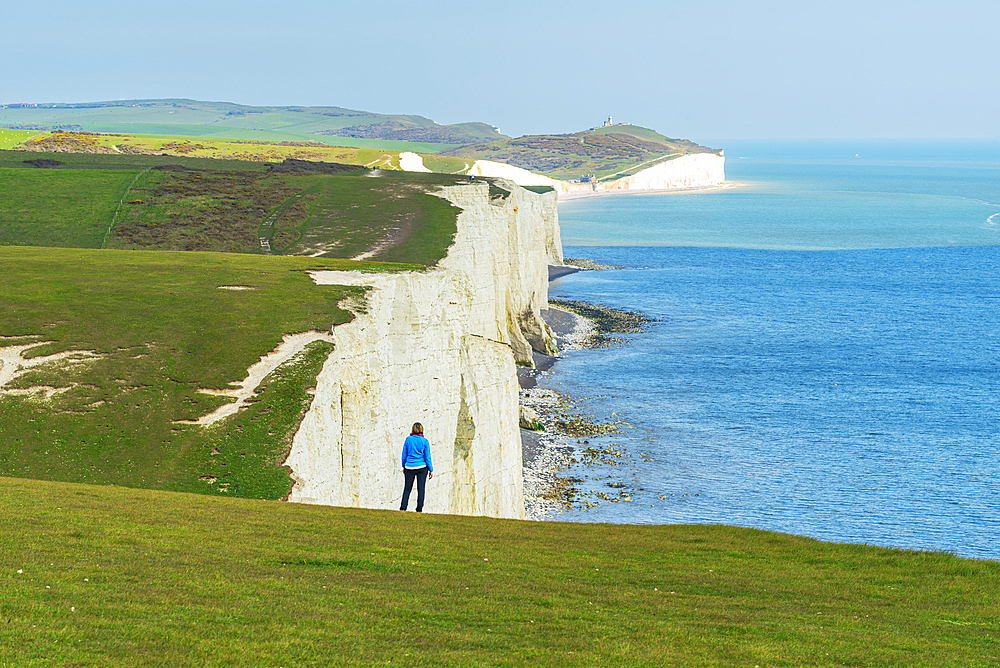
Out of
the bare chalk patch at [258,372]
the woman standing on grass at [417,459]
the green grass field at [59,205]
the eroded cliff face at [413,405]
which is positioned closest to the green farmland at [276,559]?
the bare chalk patch at [258,372]

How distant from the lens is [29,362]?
25.2 metres

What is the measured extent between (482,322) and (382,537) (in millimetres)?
30171

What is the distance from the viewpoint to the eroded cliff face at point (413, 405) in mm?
26625

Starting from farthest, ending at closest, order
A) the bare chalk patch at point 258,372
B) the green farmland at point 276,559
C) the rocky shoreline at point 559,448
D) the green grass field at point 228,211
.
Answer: the green grass field at point 228,211
the rocky shoreline at point 559,448
the bare chalk patch at point 258,372
the green farmland at point 276,559

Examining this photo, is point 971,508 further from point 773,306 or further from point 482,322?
point 773,306

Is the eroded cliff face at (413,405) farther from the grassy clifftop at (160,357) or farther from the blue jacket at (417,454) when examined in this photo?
the blue jacket at (417,454)

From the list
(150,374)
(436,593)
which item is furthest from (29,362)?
(436,593)

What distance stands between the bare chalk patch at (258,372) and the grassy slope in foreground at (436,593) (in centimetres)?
562

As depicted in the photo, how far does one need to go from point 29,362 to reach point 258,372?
6.35 m

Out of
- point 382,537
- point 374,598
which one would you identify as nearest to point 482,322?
point 382,537

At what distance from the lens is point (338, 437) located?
2708 centimetres

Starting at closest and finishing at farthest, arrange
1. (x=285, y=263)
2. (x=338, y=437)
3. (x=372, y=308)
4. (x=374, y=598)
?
1. (x=374, y=598)
2. (x=338, y=437)
3. (x=372, y=308)
4. (x=285, y=263)

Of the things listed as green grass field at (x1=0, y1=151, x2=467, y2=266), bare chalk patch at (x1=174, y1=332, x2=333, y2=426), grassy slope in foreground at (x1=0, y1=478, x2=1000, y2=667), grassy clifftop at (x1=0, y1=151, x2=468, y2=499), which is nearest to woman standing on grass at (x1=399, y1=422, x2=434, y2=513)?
grassy slope in foreground at (x1=0, y1=478, x2=1000, y2=667)

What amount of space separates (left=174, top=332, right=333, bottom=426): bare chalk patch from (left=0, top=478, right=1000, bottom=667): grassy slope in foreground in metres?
5.62
